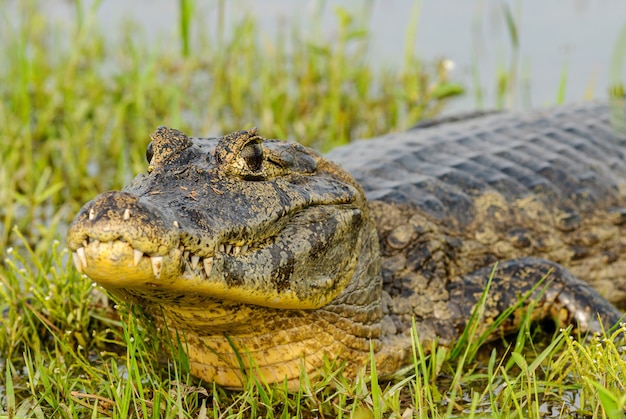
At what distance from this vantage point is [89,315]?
3.58 metres

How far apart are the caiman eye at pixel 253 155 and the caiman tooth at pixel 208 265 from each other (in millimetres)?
482

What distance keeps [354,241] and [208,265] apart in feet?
2.88

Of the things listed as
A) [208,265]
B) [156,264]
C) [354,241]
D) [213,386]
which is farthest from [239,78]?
[156,264]

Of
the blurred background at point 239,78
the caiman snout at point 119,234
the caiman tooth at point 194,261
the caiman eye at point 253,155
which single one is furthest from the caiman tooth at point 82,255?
the blurred background at point 239,78

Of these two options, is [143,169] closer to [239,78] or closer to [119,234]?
[239,78]

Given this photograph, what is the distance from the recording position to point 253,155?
2842 millimetres

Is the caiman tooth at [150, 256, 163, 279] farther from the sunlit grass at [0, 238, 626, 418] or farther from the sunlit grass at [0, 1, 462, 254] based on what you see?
the sunlit grass at [0, 1, 462, 254]

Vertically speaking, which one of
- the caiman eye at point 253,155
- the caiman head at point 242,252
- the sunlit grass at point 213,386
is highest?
the caiman eye at point 253,155

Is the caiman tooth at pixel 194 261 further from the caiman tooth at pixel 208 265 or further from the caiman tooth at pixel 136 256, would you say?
the caiman tooth at pixel 136 256

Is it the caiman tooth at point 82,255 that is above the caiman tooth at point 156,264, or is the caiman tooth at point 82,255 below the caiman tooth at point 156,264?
above

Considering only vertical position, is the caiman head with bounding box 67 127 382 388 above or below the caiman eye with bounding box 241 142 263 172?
below

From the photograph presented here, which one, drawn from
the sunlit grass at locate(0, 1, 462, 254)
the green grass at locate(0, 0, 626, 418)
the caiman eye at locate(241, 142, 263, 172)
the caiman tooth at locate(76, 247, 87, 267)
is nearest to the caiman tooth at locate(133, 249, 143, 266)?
the caiman tooth at locate(76, 247, 87, 267)

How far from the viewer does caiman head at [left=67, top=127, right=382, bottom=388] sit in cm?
226

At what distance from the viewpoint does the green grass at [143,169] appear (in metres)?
2.77
